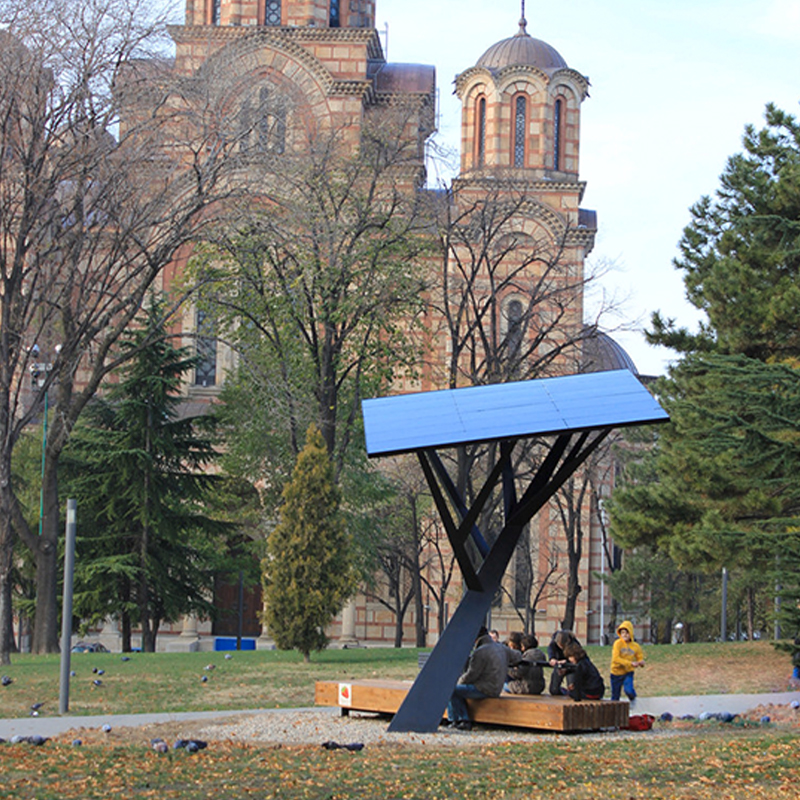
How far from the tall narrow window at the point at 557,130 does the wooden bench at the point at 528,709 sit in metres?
28.9

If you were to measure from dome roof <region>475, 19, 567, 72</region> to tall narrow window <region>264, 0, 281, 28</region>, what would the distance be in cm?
605

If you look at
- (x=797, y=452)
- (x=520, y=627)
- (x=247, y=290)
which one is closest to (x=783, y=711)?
(x=797, y=452)

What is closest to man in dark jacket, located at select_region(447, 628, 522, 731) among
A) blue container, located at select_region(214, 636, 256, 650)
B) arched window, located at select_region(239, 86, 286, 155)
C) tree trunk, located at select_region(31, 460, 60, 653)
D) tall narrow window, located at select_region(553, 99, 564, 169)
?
tree trunk, located at select_region(31, 460, 60, 653)

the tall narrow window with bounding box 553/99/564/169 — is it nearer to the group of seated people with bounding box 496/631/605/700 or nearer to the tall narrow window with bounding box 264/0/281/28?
the tall narrow window with bounding box 264/0/281/28

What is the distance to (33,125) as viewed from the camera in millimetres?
19562

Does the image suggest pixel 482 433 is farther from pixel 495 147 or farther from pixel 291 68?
pixel 495 147

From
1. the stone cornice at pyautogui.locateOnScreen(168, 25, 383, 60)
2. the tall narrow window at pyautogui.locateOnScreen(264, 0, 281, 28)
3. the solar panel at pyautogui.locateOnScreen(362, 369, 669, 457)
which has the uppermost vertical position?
the tall narrow window at pyautogui.locateOnScreen(264, 0, 281, 28)

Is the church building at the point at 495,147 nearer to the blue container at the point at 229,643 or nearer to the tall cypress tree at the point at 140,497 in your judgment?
the blue container at the point at 229,643

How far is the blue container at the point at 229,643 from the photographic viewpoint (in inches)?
1497

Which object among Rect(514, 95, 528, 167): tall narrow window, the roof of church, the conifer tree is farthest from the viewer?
the roof of church

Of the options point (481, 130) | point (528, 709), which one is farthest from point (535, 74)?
point (528, 709)

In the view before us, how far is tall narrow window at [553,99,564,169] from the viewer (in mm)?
39562

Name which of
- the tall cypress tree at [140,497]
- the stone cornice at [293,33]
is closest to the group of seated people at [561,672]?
the tall cypress tree at [140,497]

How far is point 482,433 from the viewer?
37.9 ft
